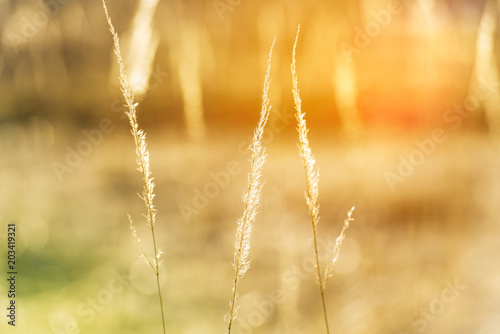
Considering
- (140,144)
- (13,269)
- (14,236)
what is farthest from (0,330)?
(140,144)

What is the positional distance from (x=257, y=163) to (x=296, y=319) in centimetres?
193

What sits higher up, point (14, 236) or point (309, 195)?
point (14, 236)

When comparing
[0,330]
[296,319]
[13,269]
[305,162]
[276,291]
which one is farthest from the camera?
[276,291]

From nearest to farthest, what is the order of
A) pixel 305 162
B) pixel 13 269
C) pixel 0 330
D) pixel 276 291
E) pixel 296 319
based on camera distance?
pixel 305 162, pixel 0 330, pixel 13 269, pixel 296 319, pixel 276 291

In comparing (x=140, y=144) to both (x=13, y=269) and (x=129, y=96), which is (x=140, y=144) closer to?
(x=129, y=96)

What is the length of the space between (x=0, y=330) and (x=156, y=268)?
1225mm

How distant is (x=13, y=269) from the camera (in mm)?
1981

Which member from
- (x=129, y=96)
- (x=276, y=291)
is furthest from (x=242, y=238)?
(x=276, y=291)

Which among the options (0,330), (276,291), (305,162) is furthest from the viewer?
(276,291)

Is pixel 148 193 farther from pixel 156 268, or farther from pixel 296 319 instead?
pixel 296 319

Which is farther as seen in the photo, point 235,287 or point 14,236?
point 14,236

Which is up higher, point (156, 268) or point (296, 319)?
point (296, 319)

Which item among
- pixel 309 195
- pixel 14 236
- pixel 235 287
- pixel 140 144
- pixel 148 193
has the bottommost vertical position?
pixel 235 287

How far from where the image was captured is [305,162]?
102 cm
